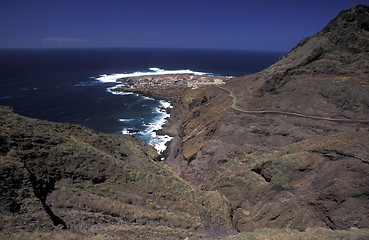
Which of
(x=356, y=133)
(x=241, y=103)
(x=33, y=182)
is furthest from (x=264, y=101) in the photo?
(x=33, y=182)

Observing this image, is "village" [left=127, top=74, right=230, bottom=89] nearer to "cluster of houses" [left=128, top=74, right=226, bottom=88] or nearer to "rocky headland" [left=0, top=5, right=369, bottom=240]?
"cluster of houses" [left=128, top=74, right=226, bottom=88]

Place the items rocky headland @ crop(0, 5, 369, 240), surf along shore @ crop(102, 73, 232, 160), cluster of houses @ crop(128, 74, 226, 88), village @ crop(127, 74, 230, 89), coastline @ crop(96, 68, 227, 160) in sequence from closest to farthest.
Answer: rocky headland @ crop(0, 5, 369, 240) → coastline @ crop(96, 68, 227, 160) → surf along shore @ crop(102, 73, 232, 160) → village @ crop(127, 74, 230, 89) → cluster of houses @ crop(128, 74, 226, 88)

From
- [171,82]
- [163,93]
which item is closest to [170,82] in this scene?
[171,82]

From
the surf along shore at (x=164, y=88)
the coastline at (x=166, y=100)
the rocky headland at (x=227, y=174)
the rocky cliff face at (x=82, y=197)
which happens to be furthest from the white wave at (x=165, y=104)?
the rocky cliff face at (x=82, y=197)

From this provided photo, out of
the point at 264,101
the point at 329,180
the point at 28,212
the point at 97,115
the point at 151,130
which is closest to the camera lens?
the point at 28,212

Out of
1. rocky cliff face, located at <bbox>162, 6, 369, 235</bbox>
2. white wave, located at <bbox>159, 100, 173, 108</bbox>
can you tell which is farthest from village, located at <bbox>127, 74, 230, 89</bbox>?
rocky cliff face, located at <bbox>162, 6, 369, 235</bbox>

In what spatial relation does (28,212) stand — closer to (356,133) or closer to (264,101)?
(356,133)
